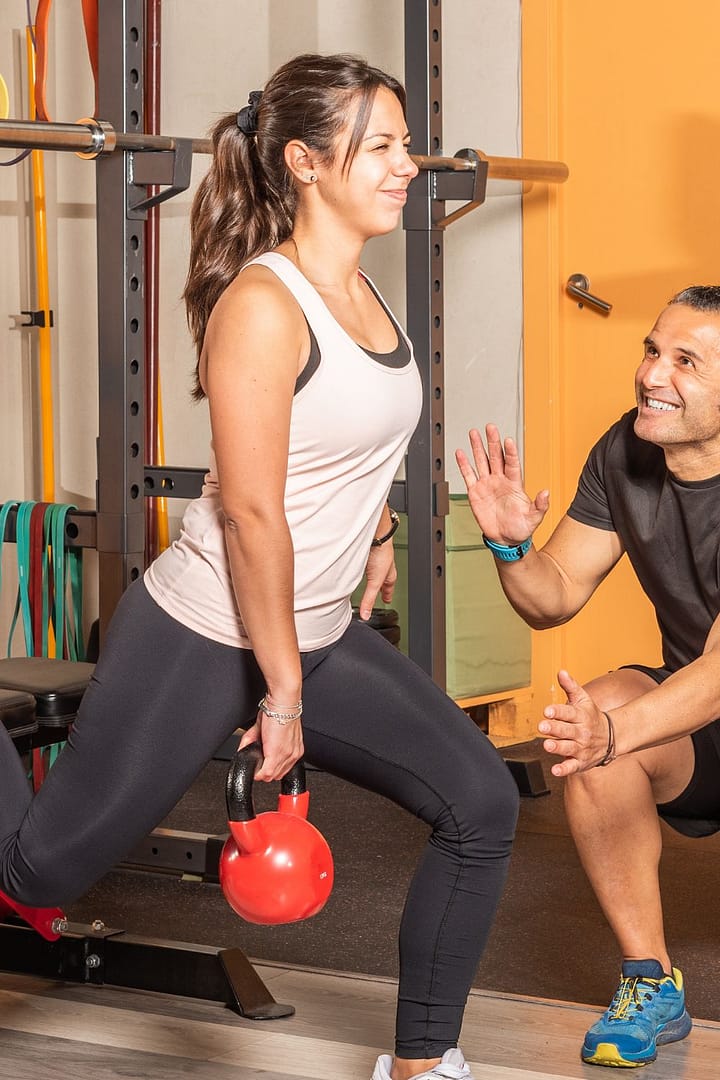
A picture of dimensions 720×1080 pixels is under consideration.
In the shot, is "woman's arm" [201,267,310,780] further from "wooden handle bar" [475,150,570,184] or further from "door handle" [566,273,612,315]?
"door handle" [566,273,612,315]

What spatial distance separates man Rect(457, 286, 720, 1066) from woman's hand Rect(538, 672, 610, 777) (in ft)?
0.82

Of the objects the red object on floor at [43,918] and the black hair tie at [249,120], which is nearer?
the black hair tie at [249,120]

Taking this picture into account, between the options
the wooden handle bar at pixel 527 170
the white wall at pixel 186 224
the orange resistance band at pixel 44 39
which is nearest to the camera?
the orange resistance band at pixel 44 39

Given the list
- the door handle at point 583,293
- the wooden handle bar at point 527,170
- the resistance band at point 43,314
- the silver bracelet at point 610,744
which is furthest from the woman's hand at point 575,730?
the resistance band at point 43,314

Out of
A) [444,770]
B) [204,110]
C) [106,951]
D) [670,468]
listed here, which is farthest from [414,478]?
[204,110]

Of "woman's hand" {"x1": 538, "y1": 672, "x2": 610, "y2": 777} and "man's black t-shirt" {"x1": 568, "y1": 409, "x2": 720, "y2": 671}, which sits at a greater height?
"man's black t-shirt" {"x1": 568, "y1": 409, "x2": 720, "y2": 671}

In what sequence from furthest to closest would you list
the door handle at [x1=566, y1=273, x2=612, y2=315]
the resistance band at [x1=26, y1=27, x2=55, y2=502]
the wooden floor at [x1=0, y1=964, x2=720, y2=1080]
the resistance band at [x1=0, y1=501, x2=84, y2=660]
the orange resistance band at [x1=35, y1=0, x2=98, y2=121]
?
the resistance band at [x1=26, y1=27, x2=55, y2=502]
the door handle at [x1=566, y1=273, x2=612, y2=315]
the resistance band at [x1=0, y1=501, x2=84, y2=660]
the orange resistance band at [x1=35, y1=0, x2=98, y2=121]
the wooden floor at [x1=0, y1=964, x2=720, y2=1080]

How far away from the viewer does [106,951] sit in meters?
2.22

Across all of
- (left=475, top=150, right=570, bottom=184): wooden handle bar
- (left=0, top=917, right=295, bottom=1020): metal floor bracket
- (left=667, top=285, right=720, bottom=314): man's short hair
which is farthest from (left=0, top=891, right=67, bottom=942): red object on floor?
(left=475, top=150, right=570, bottom=184): wooden handle bar

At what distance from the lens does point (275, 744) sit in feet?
5.27

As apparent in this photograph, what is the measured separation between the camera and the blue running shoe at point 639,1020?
1918 millimetres

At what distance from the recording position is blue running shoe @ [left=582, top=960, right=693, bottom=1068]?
1918 millimetres

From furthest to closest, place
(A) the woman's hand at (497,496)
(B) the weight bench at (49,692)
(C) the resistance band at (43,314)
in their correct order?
1. (C) the resistance band at (43,314)
2. (B) the weight bench at (49,692)
3. (A) the woman's hand at (497,496)

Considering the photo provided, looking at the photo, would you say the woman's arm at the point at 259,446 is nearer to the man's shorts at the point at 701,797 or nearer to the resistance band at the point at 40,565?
the man's shorts at the point at 701,797
